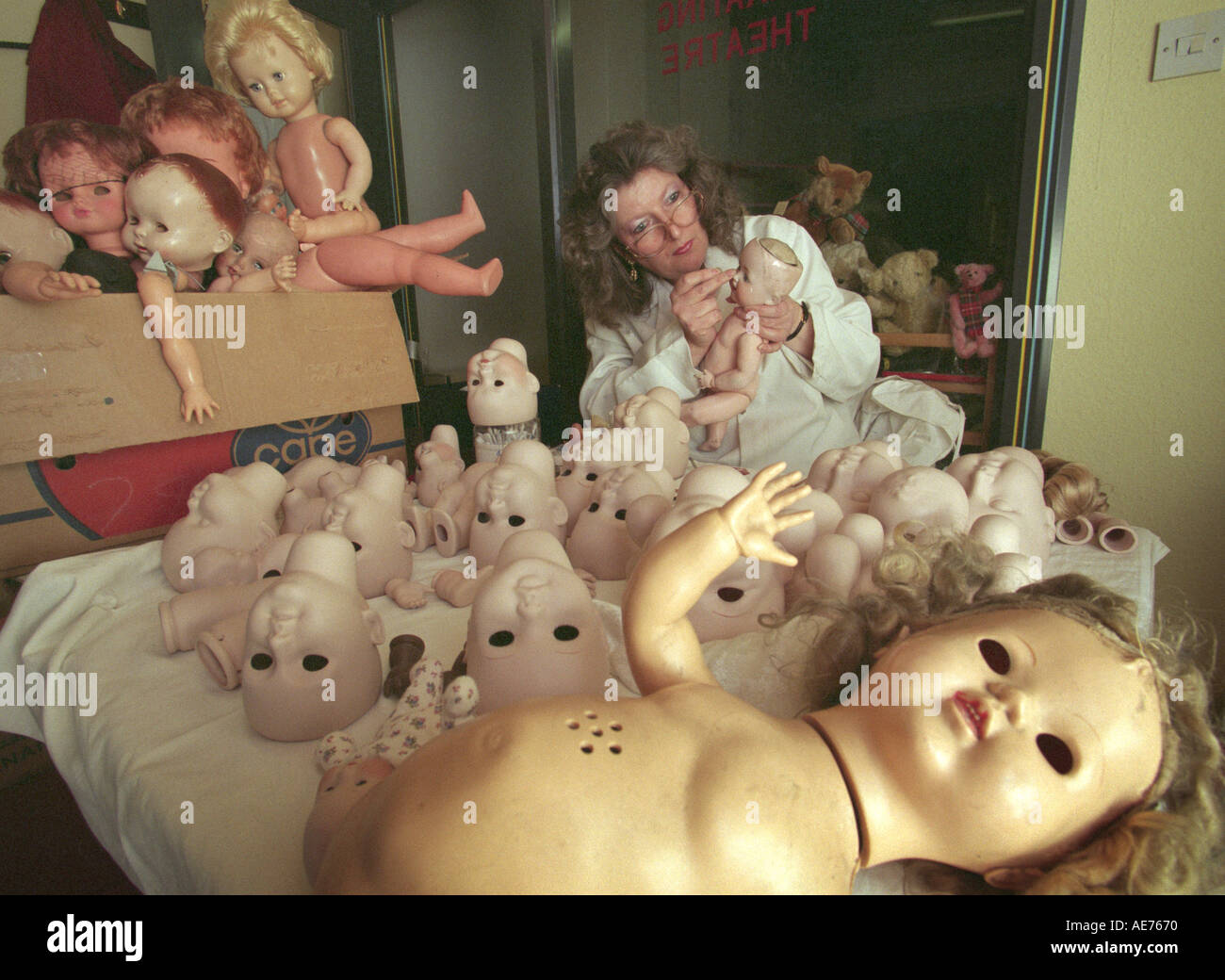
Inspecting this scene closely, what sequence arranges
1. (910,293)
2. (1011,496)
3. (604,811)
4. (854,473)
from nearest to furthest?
(604,811) < (1011,496) < (854,473) < (910,293)

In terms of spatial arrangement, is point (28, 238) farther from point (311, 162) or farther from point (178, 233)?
point (311, 162)

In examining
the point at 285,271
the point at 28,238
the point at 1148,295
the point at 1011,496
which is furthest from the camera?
the point at 1148,295

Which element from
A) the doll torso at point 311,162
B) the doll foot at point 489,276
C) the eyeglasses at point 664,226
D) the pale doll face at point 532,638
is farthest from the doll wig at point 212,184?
the pale doll face at point 532,638

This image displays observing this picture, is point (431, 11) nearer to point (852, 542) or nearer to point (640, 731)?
point (852, 542)

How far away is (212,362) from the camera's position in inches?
60.3

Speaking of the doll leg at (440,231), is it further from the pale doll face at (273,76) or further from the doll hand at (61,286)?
the doll hand at (61,286)

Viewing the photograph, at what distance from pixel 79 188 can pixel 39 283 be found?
35 centimetres

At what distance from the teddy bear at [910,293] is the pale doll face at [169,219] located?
1.75m

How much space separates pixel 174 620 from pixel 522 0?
237 centimetres

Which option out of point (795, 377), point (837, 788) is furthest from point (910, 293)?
point (837, 788)

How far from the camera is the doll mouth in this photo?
54 centimetres

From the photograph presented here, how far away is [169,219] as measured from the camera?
1509 millimetres

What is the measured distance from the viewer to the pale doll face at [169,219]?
4.87 feet

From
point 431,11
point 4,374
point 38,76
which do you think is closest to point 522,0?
point 431,11
